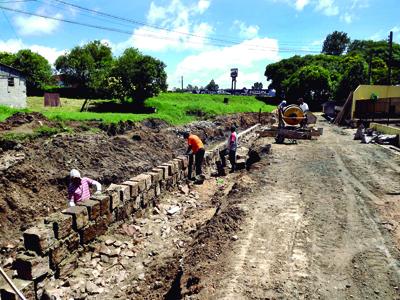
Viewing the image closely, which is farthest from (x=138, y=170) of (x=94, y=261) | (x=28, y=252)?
(x=28, y=252)

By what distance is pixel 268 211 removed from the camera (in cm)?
719

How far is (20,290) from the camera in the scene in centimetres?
514

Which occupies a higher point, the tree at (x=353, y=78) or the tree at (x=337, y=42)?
the tree at (x=337, y=42)

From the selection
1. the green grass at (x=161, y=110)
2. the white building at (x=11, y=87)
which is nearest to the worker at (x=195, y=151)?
the green grass at (x=161, y=110)

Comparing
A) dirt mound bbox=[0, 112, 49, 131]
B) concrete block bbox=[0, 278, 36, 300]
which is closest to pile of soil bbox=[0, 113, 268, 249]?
dirt mound bbox=[0, 112, 49, 131]

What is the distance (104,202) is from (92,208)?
0.40 metres

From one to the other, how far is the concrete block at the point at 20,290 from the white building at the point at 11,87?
22.5m

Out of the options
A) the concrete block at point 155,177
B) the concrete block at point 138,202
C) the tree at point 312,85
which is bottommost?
the concrete block at point 138,202

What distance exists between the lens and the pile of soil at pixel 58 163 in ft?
29.6

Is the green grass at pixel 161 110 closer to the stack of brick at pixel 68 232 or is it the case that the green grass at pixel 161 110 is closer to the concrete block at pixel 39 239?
the stack of brick at pixel 68 232

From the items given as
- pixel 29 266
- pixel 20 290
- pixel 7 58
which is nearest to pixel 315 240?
pixel 29 266

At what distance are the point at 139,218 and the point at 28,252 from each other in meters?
3.00

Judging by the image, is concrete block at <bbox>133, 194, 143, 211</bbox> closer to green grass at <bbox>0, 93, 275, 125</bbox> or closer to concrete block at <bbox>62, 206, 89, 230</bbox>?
concrete block at <bbox>62, 206, 89, 230</bbox>

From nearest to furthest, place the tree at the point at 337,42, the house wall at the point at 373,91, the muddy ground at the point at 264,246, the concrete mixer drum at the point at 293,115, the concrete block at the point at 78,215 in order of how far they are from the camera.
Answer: the muddy ground at the point at 264,246, the concrete block at the point at 78,215, the concrete mixer drum at the point at 293,115, the house wall at the point at 373,91, the tree at the point at 337,42
